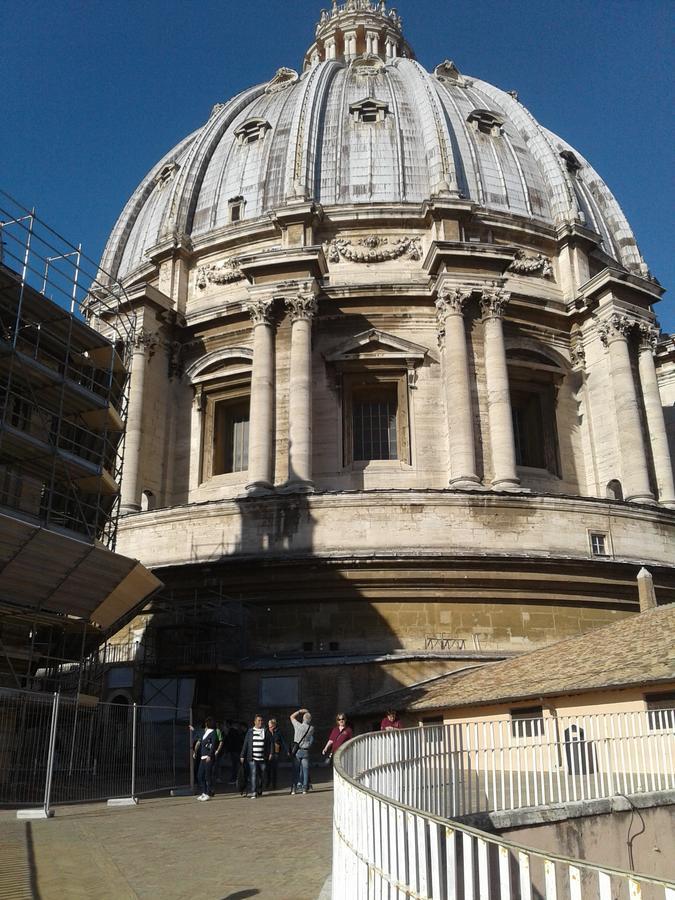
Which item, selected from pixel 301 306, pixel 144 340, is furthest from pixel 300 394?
pixel 144 340

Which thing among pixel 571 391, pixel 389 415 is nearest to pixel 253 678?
pixel 389 415

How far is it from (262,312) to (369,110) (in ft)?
49.7

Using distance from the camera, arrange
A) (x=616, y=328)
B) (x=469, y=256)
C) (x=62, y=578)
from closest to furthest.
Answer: (x=62, y=578) → (x=469, y=256) → (x=616, y=328)

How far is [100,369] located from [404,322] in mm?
12064

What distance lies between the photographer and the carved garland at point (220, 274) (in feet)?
115

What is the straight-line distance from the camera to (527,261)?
35188 mm

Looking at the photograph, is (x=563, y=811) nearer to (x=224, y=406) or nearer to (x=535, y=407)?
(x=535, y=407)

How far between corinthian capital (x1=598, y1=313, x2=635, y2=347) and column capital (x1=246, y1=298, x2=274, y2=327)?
11819mm

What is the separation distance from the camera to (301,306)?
99.0ft

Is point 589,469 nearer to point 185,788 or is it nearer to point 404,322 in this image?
point 404,322

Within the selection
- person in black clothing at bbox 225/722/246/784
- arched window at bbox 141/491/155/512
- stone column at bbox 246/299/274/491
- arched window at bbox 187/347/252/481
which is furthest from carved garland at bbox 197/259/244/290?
person in black clothing at bbox 225/722/246/784

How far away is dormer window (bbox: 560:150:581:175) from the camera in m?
43.1

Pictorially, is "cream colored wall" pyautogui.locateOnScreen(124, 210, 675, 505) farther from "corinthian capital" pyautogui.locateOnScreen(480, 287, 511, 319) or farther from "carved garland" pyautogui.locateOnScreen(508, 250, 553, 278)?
Result: "corinthian capital" pyautogui.locateOnScreen(480, 287, 511, 319)

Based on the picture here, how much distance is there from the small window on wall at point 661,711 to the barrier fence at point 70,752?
818 centimetres
